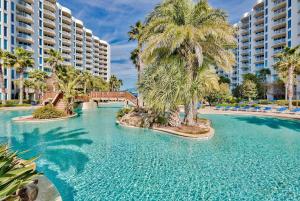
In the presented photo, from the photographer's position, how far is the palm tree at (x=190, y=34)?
1520 cm

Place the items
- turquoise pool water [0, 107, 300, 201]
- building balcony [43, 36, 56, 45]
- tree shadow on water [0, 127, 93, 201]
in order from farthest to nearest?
building balcony [43, 36, 56, 45] < tree shadow on water [0, 127, 93, 201] < turquoise pool water [0, 107, 300, 201]

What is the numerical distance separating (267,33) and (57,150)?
70.5 m

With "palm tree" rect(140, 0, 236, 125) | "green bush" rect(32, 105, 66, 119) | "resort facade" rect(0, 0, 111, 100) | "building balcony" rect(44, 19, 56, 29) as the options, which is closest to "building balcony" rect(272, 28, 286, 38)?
"palm tree" rect(140, 0, 236, 125)

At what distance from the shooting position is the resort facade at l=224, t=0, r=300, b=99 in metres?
53.0

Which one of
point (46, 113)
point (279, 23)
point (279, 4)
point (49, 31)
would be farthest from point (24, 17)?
point (279, 23)

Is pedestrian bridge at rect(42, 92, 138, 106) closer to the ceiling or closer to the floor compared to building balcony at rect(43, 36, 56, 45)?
closer to the floor

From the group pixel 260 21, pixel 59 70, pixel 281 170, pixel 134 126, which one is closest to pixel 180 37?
pixel 134 126

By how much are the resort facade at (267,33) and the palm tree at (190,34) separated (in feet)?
118

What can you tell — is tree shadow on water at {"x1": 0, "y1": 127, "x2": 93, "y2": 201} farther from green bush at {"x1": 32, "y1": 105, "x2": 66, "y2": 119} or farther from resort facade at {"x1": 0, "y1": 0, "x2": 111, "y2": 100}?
resort facade at {"x1": 0, "y1": 0, "x2": 111, "y2": 100}

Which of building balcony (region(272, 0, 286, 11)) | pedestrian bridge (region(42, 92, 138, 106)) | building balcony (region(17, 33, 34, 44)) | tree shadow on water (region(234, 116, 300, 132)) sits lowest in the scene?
tree shadow on water (region(234, 116, 300, 132))

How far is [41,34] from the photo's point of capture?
62250 millimetres

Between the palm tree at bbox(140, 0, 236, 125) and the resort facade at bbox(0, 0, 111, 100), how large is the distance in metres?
47.3

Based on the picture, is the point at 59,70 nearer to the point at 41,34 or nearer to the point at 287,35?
the point at 41,34

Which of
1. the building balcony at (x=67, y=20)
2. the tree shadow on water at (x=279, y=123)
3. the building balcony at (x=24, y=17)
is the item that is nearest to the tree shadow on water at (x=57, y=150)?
the tree shadow on water at (x=279, y=123)
